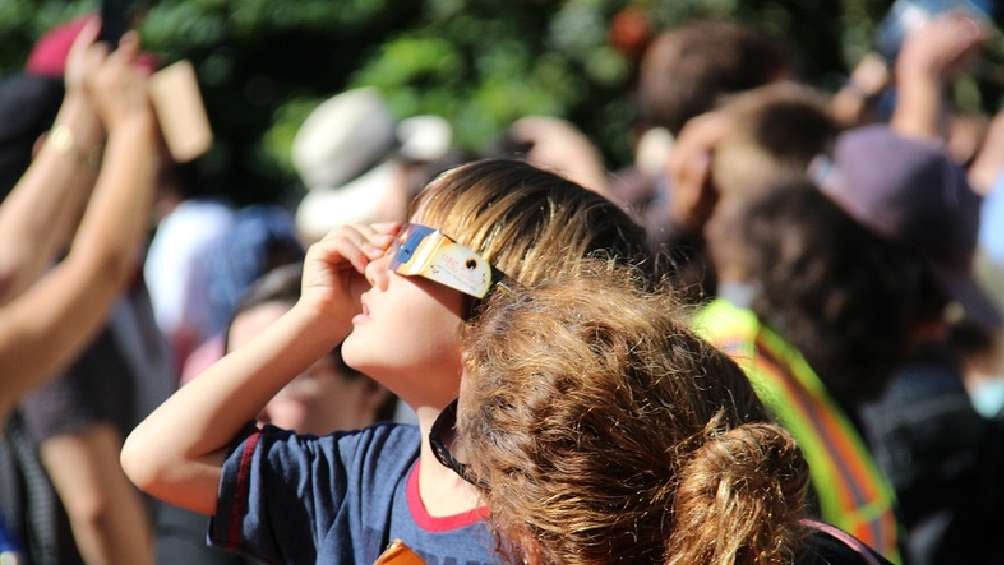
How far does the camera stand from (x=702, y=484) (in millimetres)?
1477

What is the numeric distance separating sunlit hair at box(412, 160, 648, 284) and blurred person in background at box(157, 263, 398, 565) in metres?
0.75

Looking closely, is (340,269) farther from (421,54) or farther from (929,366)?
(421,54)

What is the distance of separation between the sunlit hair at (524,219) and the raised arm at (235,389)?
0.11m

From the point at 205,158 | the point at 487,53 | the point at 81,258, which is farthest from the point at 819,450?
the point at 205,158

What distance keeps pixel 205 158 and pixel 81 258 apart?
4.90m

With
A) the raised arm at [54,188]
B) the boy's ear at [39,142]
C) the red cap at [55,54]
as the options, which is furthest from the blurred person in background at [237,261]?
the raised arm at [54,188]

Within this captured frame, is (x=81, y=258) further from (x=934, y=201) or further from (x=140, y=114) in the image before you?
(x=934, y=201)

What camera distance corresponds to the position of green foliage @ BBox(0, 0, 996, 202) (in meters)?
6.80

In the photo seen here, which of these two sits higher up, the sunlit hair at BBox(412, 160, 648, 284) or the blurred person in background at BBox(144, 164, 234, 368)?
the sunlit hair at BBox(412, 160, 648, 284)

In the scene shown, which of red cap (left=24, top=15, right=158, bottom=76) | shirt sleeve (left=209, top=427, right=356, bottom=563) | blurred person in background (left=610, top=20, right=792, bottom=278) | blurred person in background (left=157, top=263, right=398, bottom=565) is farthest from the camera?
blurred person in background (left=610, top=20, right=792, bottom=278)

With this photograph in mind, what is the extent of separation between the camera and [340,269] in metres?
1.98

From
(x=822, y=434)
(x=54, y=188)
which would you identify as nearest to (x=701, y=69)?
(x=822, y=434)

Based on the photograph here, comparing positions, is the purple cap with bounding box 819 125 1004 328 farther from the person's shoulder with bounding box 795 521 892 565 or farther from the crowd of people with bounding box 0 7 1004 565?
the person's shoulder with bounding box 795 521 892 565

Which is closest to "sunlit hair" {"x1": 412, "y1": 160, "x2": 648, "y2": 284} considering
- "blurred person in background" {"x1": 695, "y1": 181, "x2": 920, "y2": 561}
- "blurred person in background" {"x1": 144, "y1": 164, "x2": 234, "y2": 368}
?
"blurred person in background" {"x1": 695, "y1": 181, "x2": 920, "y2": 561}
